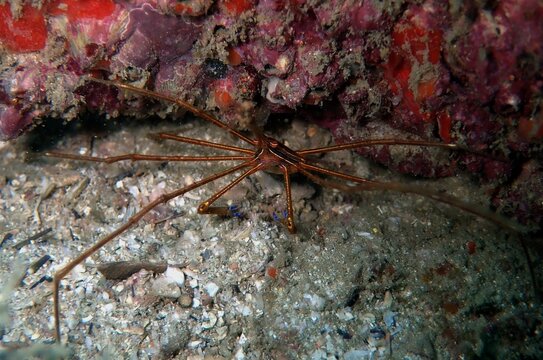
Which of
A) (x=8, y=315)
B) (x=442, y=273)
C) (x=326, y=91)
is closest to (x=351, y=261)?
(x=442, y=273)

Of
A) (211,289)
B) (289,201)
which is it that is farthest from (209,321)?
(289,201)

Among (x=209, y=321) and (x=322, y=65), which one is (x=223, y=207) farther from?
(x=322, y=65)

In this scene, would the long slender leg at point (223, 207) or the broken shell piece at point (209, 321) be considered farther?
the long slender leg at point (223, 207)

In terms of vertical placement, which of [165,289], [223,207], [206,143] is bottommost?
[165,289]

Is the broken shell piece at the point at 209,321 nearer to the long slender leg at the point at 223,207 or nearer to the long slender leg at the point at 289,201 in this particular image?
the long slender leg at the point at 223,207

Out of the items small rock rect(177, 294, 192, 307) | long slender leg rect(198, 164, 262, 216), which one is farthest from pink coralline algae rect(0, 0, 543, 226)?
small rock rect(177, 294, 192, 307)

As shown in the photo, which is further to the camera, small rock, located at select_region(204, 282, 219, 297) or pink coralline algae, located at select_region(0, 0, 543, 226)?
small rock, located at select_region(204, 282, 219, 297)

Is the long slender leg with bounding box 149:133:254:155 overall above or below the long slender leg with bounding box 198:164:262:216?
above

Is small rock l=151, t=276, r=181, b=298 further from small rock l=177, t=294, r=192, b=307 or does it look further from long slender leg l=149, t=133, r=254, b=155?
long slender leg l=149, t=133, r=254, b=155

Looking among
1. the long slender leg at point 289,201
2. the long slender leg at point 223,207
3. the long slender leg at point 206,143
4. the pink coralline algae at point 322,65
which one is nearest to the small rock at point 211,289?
the long slender leg at point 223,207
